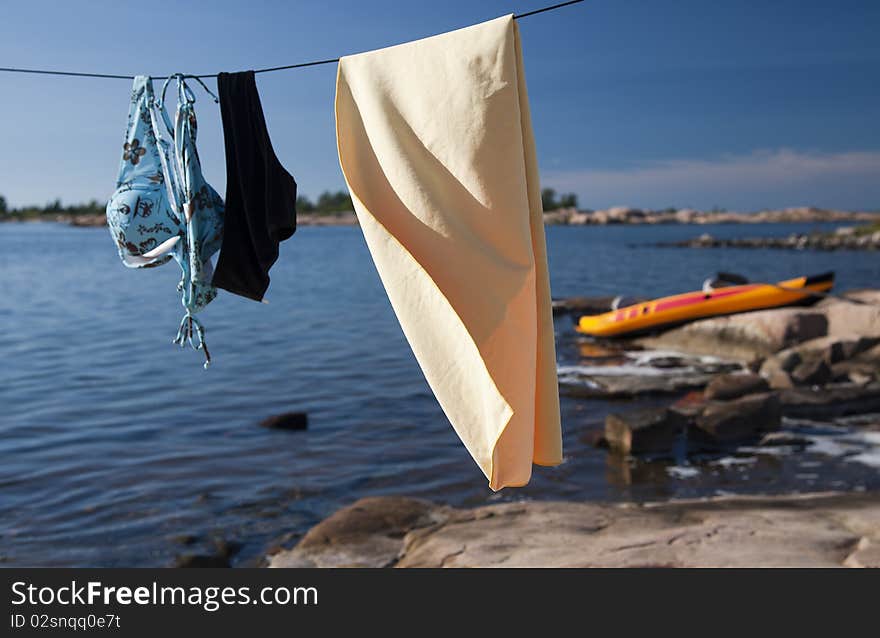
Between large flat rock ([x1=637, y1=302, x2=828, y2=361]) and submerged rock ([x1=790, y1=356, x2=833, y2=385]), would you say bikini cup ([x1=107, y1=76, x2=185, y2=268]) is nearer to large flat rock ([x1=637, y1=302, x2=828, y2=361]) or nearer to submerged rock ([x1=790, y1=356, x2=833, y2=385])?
submerged rock ([x1=790, y1=356, x2=833, y2=385])

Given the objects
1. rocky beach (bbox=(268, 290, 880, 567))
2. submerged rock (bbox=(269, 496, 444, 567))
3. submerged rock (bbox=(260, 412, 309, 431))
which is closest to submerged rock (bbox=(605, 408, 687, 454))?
rocky beach (bbox=(268, 290, 880, 567))

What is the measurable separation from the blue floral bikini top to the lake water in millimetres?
5265

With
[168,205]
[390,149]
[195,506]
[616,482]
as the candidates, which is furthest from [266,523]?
[390,149]

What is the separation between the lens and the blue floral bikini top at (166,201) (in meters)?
3.12

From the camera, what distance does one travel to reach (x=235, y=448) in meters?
11.4

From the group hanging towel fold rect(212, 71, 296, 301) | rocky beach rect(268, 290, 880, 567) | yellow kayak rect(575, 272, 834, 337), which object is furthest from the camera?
yellow kayak rect(575, 272, 834, 337)

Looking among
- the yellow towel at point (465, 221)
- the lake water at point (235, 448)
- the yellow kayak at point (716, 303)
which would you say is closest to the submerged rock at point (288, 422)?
the lake water at point (235, 448)

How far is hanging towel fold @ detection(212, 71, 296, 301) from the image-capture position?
3.01 metres

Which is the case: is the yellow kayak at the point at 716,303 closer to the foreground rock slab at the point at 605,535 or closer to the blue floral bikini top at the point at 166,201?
the foreground rock slab at the point at 605,535

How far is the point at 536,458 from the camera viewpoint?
2.82 metres

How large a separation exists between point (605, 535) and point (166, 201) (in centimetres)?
462

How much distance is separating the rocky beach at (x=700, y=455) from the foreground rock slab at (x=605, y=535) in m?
0.02

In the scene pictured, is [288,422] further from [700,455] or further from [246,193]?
[246,193]
